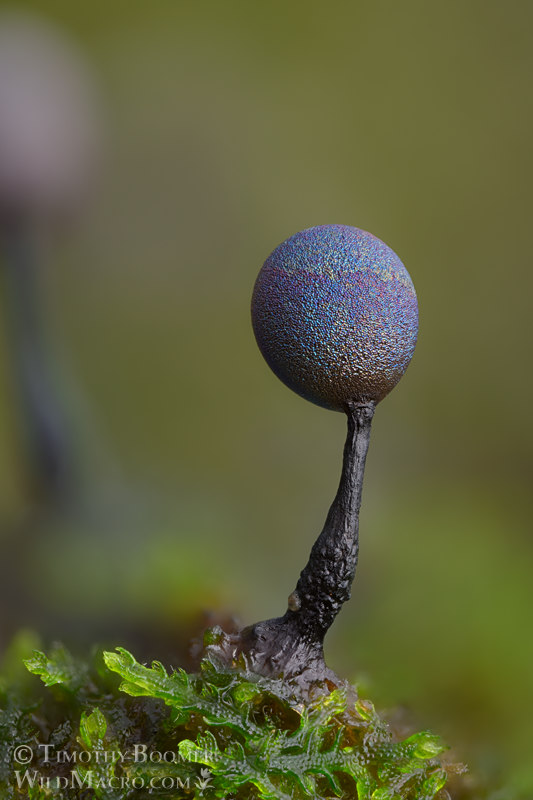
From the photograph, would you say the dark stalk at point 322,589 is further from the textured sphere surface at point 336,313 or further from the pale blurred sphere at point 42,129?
the pale blurred sphere at point 42,129

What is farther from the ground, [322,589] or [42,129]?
[42,129]

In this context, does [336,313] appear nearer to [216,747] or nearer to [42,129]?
[216,747]

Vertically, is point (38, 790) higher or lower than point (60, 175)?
lower

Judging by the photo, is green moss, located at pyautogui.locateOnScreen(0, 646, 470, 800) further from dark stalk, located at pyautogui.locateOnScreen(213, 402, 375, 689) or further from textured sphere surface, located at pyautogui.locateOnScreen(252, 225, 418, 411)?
textured sphere surface, located at pyautogui.locateOnScreen(252, 225, 418, 411)

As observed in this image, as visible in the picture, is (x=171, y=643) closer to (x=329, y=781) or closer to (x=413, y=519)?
(x=329, y=781)

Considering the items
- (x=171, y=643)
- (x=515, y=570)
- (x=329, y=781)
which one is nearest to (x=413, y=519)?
(x=515, y=570)

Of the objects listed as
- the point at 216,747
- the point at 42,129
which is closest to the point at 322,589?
the point at 216,747
